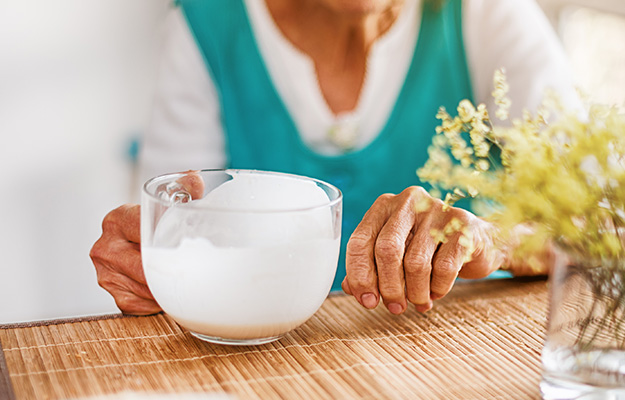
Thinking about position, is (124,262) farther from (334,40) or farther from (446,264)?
(334,40)

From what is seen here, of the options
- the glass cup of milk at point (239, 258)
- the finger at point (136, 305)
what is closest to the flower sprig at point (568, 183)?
the glass cup of milk at point (239, 258)

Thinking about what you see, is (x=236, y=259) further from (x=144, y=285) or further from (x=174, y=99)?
(x=174, y=99)

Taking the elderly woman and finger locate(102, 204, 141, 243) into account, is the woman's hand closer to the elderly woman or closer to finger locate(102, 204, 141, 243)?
finger locate(102, 204, 141, 243)

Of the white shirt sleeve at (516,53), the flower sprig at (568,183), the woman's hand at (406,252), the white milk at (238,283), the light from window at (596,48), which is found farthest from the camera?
the light from window at (596,48)

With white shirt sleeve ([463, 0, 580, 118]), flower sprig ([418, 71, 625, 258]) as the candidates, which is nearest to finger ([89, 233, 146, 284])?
flower sprig ([418, 71, 625, 258])

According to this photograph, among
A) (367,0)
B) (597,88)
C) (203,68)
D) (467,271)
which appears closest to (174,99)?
(203,68)

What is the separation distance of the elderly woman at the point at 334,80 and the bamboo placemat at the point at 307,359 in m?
0.53

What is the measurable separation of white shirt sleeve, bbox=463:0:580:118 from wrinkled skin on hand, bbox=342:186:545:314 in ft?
1.75

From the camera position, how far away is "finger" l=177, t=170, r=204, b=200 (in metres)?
0.55

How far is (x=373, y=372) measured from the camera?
505mm

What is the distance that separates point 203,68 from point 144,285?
0.60m

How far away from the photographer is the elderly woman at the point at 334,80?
111 cm

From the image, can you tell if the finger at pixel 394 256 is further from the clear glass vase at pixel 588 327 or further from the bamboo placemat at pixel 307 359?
the clear glass vase at pixel 588 327

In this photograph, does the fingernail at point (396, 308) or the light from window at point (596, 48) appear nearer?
the fingernail at point (396, 308)
